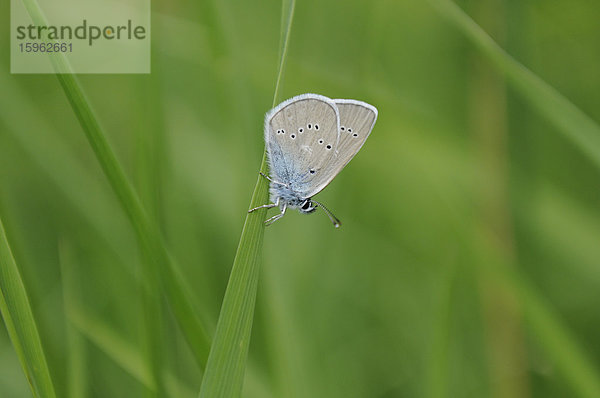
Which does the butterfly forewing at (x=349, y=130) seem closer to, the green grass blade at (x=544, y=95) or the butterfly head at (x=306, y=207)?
the butterfly head at (x=306, y=207)

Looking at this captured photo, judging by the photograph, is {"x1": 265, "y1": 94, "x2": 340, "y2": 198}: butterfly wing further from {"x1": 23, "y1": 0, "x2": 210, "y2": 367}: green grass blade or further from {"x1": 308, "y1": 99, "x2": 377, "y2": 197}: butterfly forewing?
{"x1": 23, "y1": 0, "x2": 210, "y2": 367}: green grass blade

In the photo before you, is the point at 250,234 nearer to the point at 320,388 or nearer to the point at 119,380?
the point at 320,388

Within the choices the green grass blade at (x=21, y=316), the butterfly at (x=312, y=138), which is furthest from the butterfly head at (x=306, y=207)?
the green grass blade at (x=21, y=316)

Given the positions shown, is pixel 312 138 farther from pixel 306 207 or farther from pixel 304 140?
pixel 306 207

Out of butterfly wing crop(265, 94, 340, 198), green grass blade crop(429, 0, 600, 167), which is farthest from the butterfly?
green grass blade crop(429, 0, 600, 167)

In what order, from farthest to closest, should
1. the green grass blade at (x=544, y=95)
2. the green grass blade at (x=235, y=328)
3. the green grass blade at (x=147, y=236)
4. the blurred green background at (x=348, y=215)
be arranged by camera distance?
the blurred green background at (x=348, y=215)
the green grass blade at (x=544, y=95)
the green grass blade at (x=147, y=236)
the green grass blade at (x=235, y=328)

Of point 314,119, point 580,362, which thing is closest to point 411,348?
point 580,362
